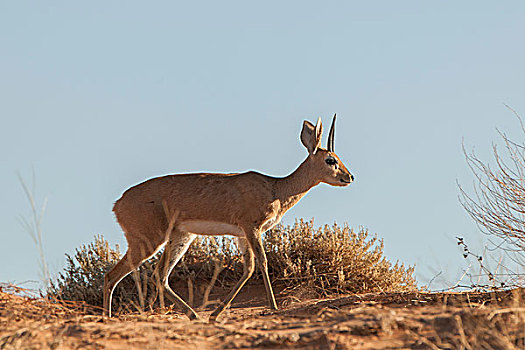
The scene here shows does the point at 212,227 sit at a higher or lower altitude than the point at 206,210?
lower

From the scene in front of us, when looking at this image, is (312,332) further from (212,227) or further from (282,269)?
(282,269)

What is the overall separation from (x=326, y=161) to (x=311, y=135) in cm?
43

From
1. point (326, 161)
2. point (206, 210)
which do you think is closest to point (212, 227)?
point (206, 210)

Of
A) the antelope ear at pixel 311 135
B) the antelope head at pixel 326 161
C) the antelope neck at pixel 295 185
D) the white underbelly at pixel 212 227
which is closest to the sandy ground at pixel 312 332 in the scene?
the white underbelly at pixel 212 227

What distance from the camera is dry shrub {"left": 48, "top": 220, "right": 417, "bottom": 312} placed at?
10.7m

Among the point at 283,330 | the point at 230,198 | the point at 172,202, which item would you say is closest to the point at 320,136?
the point at 230,198

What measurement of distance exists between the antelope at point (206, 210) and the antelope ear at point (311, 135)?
2 centimetres

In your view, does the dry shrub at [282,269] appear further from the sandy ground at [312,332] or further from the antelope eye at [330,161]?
the sandy ground at [312,332]

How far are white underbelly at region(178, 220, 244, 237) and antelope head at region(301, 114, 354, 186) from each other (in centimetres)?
143

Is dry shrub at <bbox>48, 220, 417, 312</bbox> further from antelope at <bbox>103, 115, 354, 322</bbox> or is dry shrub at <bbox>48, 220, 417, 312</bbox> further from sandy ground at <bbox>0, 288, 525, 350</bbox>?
sandy ground at <bbox>0, 288, 525, 350</bbox>

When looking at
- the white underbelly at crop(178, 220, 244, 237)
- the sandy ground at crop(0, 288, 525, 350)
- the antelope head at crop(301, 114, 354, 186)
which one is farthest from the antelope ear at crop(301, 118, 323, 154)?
the sandy ground at crop(0, 288, 525, 350)

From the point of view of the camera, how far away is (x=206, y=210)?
8.45 meters

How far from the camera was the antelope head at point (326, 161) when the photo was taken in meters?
8.94

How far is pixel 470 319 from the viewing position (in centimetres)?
478
